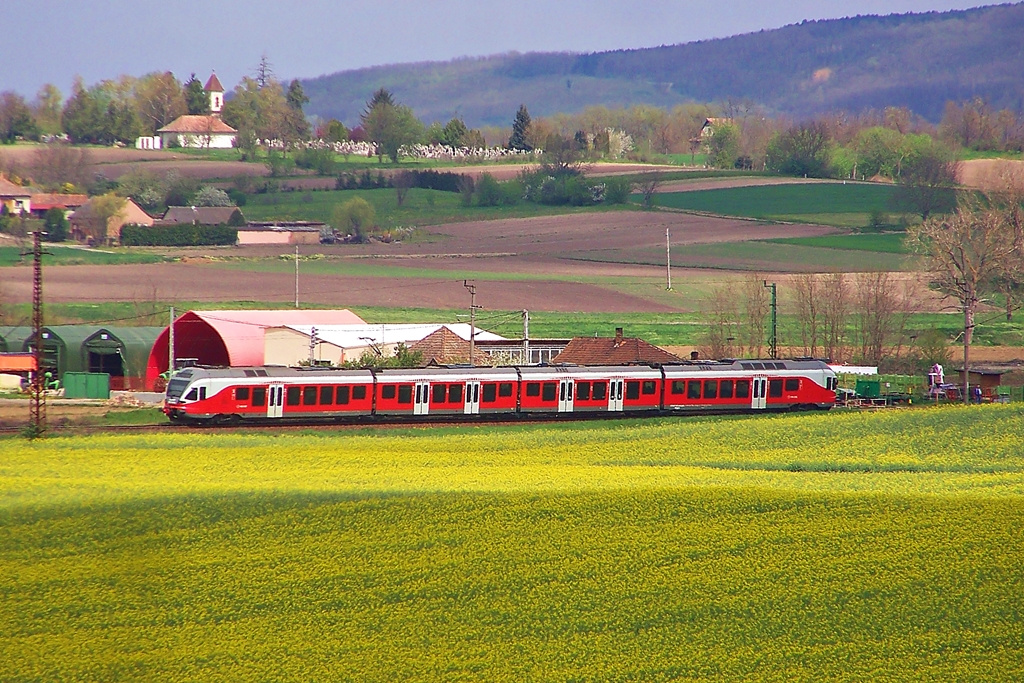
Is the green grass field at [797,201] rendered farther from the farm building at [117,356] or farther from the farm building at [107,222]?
the farm building at [117,356]

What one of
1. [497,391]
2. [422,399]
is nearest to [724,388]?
[497,391]

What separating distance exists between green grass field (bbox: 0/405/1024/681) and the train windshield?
13.1 m

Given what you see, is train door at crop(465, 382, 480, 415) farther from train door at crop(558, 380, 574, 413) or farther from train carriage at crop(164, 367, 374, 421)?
train carriage at crop(164, 367, 374, 421)

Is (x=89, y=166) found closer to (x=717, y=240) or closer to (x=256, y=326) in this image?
(x=717, y=240)

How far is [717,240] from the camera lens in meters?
132

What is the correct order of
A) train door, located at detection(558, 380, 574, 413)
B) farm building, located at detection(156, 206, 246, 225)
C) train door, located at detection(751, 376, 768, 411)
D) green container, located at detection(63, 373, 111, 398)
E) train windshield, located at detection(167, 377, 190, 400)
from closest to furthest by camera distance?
train windshield, located at detection(167, 377, 190, 400), train door, located at detection(558, 380, 574, 413), train door, located at detection(751, 376, 768, 411), green container, located at detection(63, 373, 111, 398), farm building, located at detection(156, 206, 246, 225)

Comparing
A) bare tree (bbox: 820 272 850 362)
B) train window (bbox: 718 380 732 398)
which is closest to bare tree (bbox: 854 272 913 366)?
bare tree (bbox: 820 272 850 362)

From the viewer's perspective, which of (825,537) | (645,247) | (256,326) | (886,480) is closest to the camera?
(825,537)

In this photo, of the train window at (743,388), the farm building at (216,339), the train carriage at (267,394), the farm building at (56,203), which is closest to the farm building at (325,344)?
the farm building at (216,339)

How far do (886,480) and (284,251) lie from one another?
103m

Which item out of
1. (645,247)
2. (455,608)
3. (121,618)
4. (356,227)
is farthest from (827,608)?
(356,227)

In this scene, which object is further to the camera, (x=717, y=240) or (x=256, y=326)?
(x=717, y=240)

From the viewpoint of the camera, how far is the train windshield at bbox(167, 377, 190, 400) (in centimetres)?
4994

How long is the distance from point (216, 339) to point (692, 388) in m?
30.9
